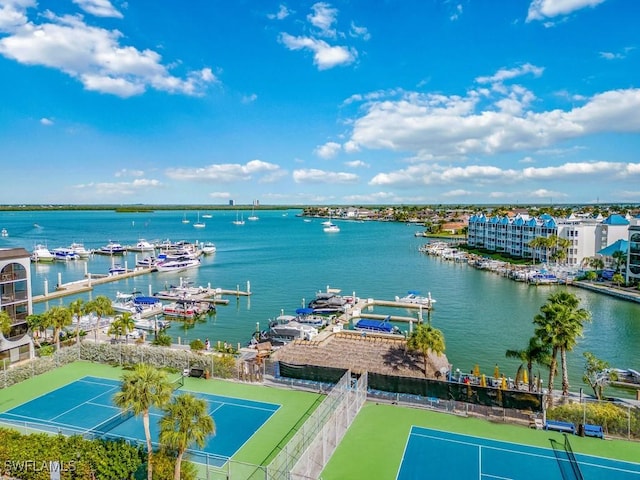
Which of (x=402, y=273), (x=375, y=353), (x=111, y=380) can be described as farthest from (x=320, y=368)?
(x=402, y=273)

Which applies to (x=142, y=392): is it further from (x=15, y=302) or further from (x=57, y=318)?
(x=15, y=302)

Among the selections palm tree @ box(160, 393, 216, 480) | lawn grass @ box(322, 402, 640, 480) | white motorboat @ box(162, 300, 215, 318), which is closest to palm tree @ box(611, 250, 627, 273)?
lawn grass @ box(322, 402, 640, 480)

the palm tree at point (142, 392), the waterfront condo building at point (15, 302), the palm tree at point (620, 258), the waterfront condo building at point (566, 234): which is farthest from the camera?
the waterfront condo building at point (566, 234)

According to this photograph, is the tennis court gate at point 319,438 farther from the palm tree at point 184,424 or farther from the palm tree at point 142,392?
the palm tree at point 142,392

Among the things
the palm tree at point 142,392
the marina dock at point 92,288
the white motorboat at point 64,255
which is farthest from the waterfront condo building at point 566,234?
the white motorboat at point 64,255

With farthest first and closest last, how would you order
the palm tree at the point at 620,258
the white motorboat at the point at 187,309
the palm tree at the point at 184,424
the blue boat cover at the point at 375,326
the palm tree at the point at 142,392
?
the palm tree at the point at 620,258 → the white motorboat at the point at 187,309 → the blue boat cover at the point at 375,326 → the palm tree at the point at 142,392 → the palm tree at the point at 184,424

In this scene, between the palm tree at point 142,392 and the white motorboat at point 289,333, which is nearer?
the palm tree at point 142,392

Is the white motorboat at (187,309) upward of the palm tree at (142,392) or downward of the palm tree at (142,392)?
downward
